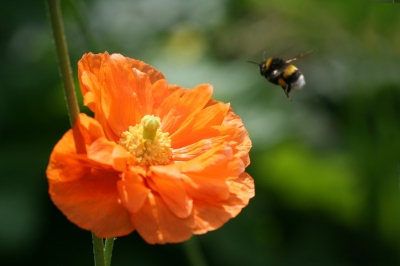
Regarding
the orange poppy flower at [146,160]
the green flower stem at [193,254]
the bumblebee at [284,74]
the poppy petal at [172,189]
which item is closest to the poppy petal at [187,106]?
the orange poppy flower at [146,160]

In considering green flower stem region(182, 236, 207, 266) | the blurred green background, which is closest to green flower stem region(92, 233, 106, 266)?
green flower stem region(182, 236, 207, 266)

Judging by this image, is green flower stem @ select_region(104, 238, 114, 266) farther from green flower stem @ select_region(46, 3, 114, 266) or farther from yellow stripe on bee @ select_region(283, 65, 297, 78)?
yellow stripe on bee @ select_region(283, 65, 297, 78)

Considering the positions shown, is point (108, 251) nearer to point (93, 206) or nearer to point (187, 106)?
point (93, 206)

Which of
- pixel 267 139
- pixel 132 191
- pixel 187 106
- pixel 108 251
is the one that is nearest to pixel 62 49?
pixel 132 191

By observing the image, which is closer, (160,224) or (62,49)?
(62,49)

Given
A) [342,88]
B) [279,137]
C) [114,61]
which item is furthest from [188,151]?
[342,88]

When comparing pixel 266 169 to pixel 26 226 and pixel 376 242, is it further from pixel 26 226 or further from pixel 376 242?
pixel 26 226
